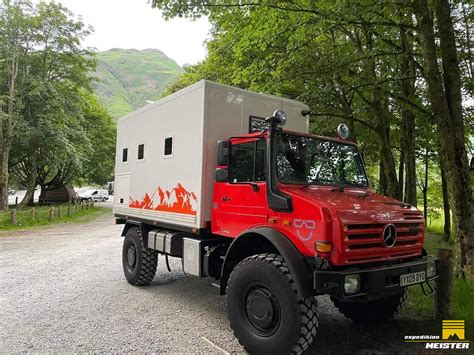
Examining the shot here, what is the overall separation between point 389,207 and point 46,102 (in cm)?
2000

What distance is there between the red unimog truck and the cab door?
0.6 inches

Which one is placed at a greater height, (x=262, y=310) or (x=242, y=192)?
(x=242, y=192)

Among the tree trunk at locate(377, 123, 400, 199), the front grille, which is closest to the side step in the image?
the front grille

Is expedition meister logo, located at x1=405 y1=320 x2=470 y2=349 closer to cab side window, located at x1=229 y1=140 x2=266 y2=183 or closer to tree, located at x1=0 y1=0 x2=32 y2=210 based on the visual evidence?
cab side window, located at x1=229 y1=140 x2=266 y2=183

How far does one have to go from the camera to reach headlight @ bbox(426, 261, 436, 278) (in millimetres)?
4288

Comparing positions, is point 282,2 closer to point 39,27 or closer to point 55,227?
point 55,227

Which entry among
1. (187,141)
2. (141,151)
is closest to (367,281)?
(187,141)

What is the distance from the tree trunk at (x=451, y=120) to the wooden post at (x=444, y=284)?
68.1 inches

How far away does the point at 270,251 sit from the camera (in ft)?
15.0

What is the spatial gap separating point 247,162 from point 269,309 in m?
1.83

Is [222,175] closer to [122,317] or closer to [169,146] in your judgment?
[169,146]

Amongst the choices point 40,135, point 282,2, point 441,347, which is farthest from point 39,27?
point 441,347

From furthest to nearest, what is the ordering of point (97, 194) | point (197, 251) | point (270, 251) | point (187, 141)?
point (97, 194) < point (187, 141) < point (197, 251) < point (270, 251)

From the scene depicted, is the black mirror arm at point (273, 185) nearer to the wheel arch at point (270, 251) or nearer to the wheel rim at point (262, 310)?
the wheel arch at point (270, 251)
